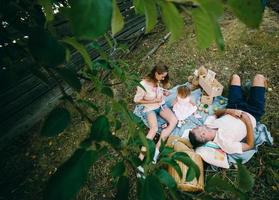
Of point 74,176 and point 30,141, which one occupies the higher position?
point 74,176

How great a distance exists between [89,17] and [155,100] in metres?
3.65

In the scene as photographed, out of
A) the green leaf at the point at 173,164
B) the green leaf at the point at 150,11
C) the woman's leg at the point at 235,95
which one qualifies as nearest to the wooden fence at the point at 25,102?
the woman's leg at the point at 235,95

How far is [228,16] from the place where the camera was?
220 inches

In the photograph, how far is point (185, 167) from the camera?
3369 mm

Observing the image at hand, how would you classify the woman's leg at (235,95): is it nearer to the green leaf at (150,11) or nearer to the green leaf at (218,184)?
the green leaf at (218,184)

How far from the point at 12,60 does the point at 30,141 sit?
3.37m

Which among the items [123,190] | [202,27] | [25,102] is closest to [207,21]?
[202,27]

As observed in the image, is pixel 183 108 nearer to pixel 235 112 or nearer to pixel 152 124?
pixel 152 124

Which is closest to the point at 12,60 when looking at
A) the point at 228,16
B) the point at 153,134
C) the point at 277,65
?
the point at 153,134

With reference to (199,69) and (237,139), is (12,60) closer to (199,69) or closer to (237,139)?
(237,139)

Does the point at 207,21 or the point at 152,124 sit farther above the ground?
the point at 207,21

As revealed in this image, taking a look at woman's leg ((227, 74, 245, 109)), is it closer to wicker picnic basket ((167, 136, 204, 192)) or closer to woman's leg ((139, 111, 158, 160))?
wicker picnic basket ((167, 136, 204, 192))

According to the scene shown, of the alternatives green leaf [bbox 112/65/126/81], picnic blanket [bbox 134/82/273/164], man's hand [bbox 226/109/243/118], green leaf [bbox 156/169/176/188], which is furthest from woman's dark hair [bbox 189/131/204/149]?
green leaf [bbox 156/169/176/188]

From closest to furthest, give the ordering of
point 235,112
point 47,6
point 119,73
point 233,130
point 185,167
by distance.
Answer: point 47,6, point 119,73, point 185,167, point 233,130, point 235,112
